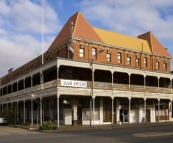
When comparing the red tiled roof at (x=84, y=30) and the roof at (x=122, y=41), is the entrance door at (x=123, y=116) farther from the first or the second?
the red tiled roof at (x=84, y=30)

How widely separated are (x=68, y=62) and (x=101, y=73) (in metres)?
8.51

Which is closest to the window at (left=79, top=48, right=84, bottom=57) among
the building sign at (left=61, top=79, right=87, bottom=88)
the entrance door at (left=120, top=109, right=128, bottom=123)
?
the building sign at (left=61, top=79, right=87, bottom=88)

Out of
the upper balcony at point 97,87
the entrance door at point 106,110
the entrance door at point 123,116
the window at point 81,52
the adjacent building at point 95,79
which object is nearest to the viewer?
the upper balcony at point 97,87

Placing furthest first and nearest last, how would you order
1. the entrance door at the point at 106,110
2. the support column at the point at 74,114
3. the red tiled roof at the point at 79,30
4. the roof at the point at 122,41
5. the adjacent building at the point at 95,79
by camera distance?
the roof at the point at 122,41, the red tiled roof at the point at 79,30, the entrance door at the point at 106,110, the support column at the point at 74,114, the adjacent building at the point at 95,79

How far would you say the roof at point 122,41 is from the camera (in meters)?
38.7

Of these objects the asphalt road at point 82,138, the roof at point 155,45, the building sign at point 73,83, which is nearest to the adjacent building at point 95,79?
the building sign at point 73,83

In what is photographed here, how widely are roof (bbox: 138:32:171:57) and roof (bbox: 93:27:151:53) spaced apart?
91 cm

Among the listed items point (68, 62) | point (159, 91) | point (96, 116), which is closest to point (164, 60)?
point (159, 91)

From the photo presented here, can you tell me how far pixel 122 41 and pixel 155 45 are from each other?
7.70 metres

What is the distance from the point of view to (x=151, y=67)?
42.3m

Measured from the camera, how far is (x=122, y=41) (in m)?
40.6

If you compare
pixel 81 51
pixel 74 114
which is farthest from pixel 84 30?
pixel 74 114

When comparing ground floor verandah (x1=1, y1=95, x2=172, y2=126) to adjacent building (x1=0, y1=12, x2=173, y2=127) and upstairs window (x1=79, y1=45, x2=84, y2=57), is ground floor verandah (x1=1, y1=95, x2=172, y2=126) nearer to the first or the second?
adjacent building (x1=0, y1=12, x2=173, y2=127)

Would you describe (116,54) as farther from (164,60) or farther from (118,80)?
(164,60)
